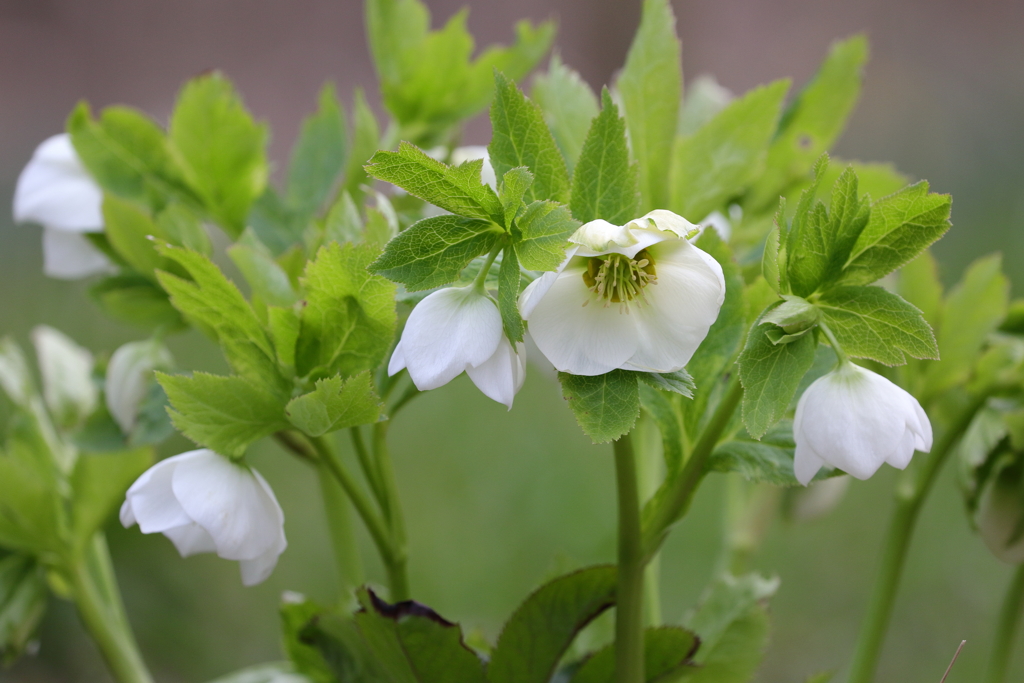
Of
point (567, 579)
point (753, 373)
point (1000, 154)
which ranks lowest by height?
point (1000, 154)

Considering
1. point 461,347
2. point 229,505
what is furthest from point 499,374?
point 229,505

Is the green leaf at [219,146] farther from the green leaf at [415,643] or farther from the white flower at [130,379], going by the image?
the green leaf at [415,643]

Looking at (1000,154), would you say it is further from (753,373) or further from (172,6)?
(172,6)

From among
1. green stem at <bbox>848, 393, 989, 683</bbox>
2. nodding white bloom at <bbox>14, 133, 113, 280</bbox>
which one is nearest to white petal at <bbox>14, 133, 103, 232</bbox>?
nodding white bloom at <bbox>14, 133, 113, 280</bbox>

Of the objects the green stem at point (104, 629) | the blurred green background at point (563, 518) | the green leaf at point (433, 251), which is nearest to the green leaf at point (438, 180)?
the green leaf at point (433, 251)

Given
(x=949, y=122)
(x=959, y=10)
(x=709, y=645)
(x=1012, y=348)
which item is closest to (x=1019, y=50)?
(x=959, y=10)

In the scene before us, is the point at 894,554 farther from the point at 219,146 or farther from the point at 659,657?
the point at 219,146
